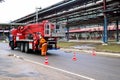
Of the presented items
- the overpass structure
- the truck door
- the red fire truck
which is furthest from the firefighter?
the overpass structure

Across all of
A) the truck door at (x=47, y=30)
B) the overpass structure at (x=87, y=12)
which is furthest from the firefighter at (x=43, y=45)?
the overpass structure at (x=87, y=12)

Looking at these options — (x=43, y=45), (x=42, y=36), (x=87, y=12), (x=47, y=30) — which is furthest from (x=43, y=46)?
(x=87, y=12)

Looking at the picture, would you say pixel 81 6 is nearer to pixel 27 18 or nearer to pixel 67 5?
pixel 67 5

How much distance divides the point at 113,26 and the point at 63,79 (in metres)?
63.6

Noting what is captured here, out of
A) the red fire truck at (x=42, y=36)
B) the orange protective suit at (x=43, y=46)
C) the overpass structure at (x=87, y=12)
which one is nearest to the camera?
the orange protective suit at (x=43, y=46)

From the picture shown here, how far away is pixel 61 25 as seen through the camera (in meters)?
29.3

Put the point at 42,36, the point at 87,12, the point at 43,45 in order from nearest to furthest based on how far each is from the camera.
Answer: the point at 43,45 < the point at 42,36 < the point at 87,12

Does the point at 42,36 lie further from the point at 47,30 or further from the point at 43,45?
the point at 43,45

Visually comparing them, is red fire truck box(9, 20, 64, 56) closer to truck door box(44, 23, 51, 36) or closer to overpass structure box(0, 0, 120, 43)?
truck door box(44, 23, 51, 36)

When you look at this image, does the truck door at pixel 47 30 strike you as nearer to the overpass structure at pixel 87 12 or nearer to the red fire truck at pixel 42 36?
the red fire truck at pixel 42 36

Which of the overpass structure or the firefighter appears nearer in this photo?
the firefighter

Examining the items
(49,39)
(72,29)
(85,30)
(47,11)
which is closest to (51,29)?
(49,39)

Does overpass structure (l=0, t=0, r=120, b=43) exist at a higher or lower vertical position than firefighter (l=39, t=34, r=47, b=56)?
higher

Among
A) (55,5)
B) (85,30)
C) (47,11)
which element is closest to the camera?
(55,5)
